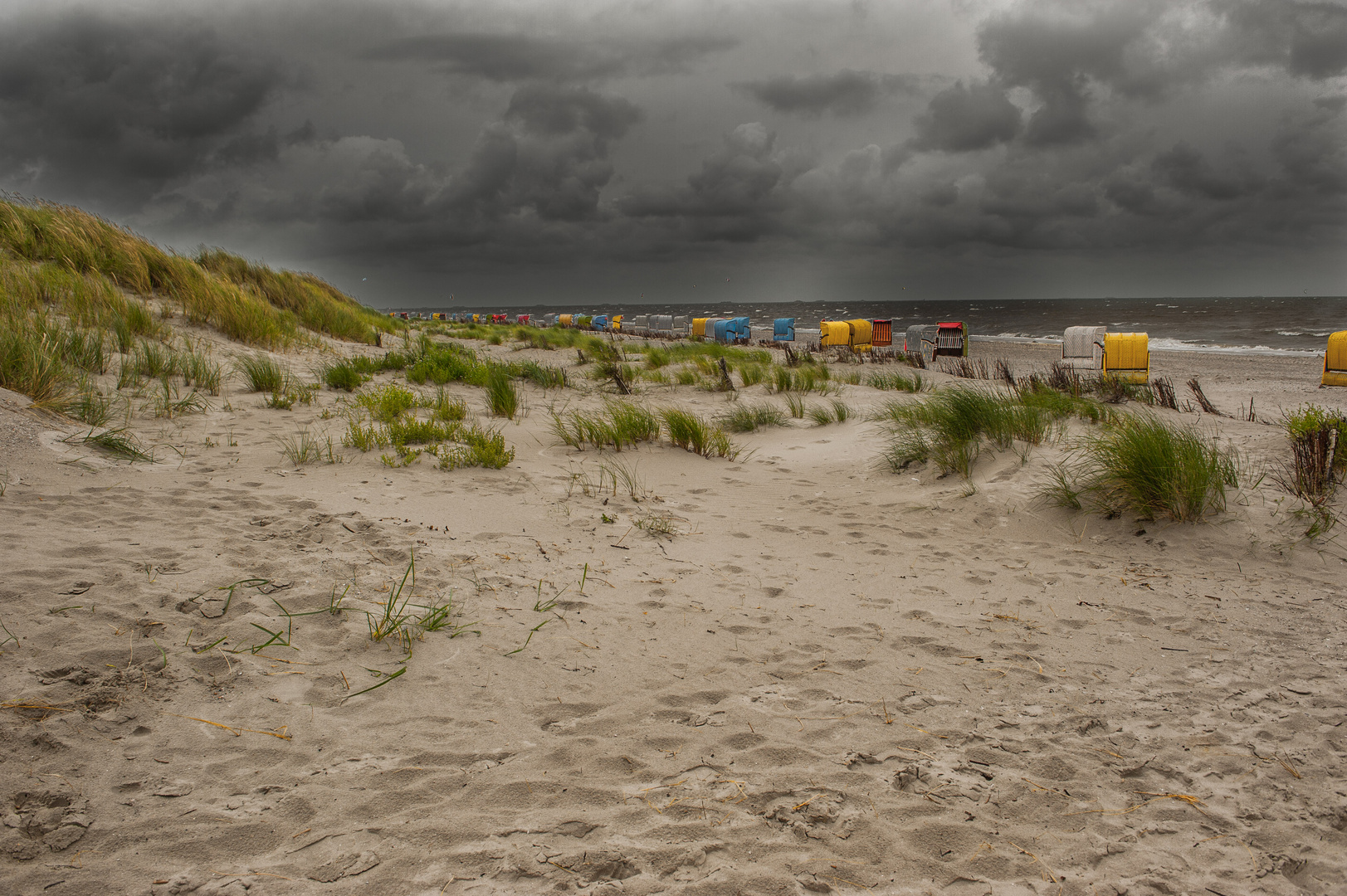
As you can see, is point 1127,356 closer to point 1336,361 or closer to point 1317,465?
point 1336,361

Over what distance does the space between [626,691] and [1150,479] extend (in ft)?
12.2

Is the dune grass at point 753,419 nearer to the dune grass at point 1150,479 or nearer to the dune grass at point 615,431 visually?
the dune grass at point 615,431

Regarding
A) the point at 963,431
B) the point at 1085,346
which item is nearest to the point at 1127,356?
the point at 1085,346

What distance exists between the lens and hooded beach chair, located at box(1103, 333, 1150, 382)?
15.4 m

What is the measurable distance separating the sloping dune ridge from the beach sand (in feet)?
Result: 0.04

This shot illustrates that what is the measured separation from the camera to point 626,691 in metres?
2.31

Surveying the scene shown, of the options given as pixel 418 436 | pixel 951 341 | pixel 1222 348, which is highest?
pixel 951 341

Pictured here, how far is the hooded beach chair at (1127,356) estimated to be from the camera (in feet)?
50.5

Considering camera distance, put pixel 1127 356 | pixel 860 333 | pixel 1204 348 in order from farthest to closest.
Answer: pixel 1204 348
pixel 860 333
pixel 1127 356

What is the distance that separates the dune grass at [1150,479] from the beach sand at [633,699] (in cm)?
16

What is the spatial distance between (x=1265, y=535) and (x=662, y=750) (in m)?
3.95

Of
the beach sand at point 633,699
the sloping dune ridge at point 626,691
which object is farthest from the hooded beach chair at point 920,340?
the beach sand at point 633,699

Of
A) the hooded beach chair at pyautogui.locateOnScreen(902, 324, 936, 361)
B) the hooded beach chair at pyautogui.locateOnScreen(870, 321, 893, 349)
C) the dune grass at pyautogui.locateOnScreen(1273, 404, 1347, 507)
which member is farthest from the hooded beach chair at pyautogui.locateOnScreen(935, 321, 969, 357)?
the dune grass at pyautogui.locateOnScreen(1273, 404, 1347, 507)

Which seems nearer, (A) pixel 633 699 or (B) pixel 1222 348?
(A) pixel 633 699
